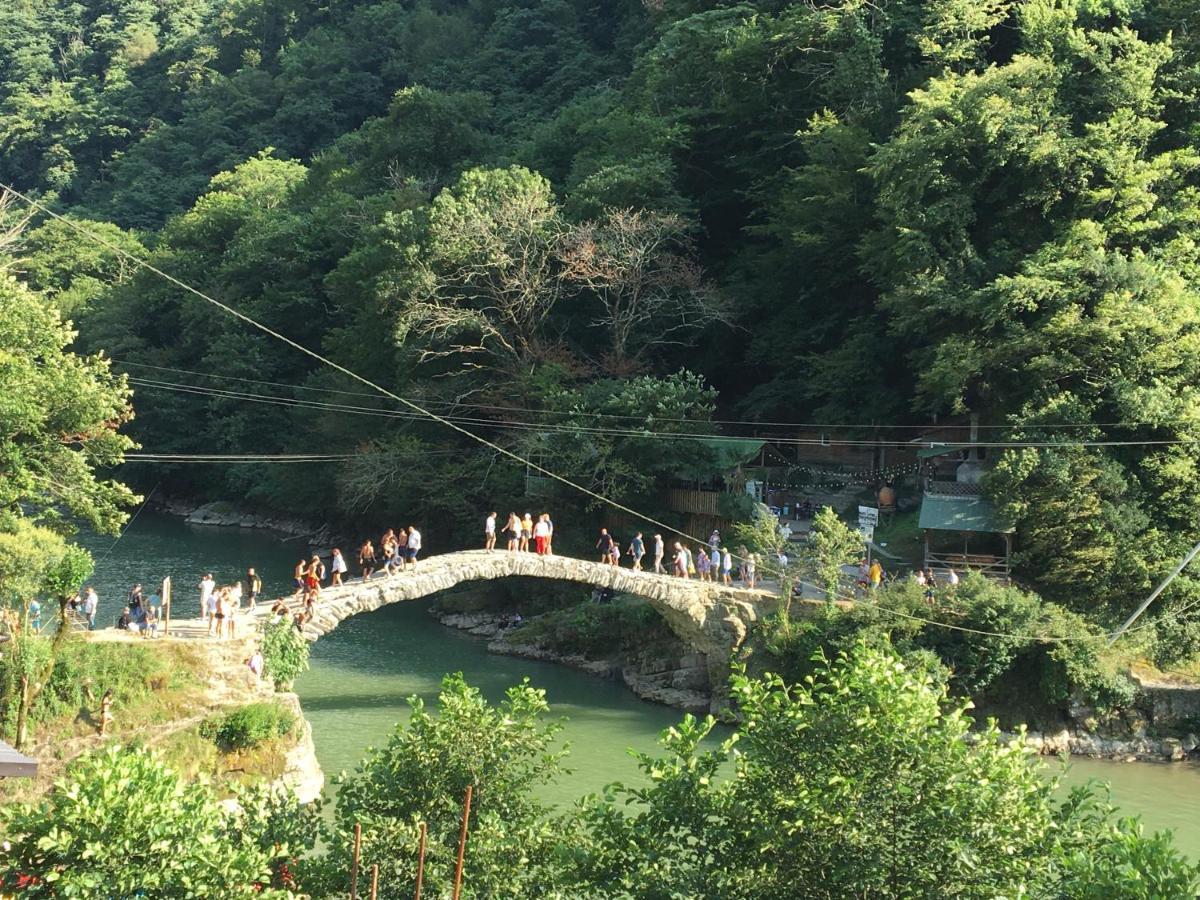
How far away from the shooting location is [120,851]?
1086 centimetres

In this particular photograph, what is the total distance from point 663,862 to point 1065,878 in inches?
139

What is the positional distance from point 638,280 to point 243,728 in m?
19.5

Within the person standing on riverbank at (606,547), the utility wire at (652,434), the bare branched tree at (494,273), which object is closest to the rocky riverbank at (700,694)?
the person standing on riverbank at (606,547)

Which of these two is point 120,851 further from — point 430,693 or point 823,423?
point 823,423

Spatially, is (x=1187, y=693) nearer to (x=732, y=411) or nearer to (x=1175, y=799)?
(x=1175, y=799)

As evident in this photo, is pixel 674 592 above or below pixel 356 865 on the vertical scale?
above

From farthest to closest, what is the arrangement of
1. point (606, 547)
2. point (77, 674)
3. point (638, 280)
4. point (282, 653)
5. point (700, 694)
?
point (638, 280)
point (606, 547)
point (700, 694)
point (282, 653)
point (77, 674)

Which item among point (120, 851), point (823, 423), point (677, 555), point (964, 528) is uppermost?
point (823, 423)

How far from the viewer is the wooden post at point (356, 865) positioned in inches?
432

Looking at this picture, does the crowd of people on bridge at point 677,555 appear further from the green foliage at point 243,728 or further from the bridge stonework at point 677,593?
the green foliage at point 243,728

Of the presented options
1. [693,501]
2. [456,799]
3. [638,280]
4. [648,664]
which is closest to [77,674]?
[456,799]

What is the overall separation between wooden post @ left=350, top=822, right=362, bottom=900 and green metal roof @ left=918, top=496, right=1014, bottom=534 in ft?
64.5

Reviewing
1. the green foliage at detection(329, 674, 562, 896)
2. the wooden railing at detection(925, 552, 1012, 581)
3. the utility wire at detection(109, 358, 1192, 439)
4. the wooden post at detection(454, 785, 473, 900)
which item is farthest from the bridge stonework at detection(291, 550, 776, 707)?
the wooden post at detection(454, 785, 473, 900)

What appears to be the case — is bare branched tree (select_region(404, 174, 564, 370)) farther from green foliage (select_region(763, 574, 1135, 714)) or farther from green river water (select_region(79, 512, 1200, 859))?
green foliage (select_region(763, 574, 1135, 714))
